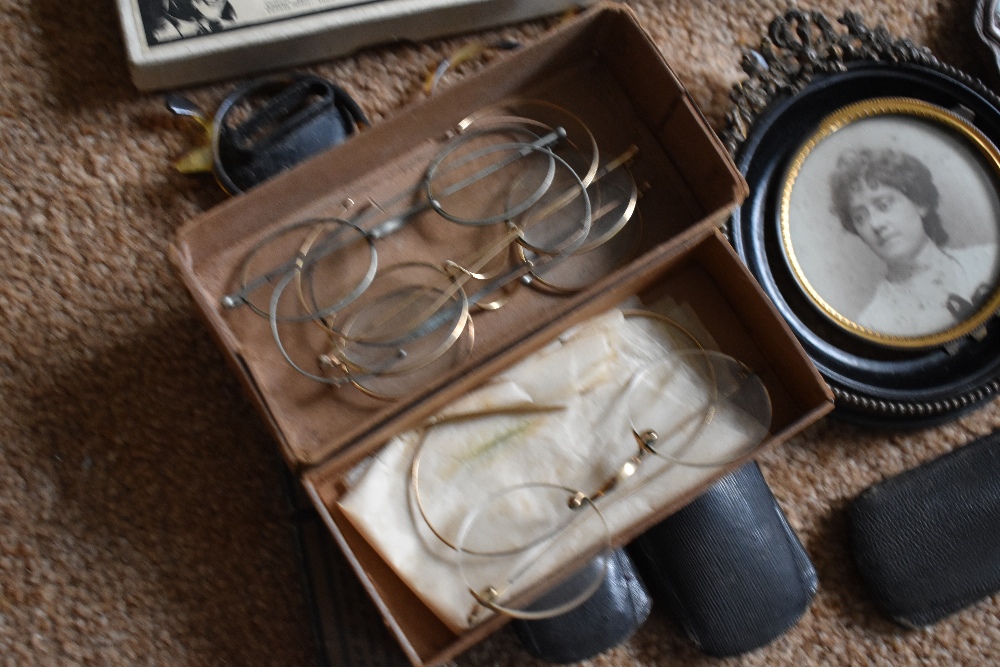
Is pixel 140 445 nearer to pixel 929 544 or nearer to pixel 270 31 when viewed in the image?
pixel 270 31

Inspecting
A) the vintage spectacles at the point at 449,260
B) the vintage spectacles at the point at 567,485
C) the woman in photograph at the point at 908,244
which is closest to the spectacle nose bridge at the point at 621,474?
the vintage spectacles at the point at 567,485

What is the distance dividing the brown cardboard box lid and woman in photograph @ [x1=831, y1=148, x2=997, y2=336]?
0.52 ft

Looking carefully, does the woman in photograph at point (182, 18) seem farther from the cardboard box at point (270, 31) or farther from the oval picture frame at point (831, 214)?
the oval picture frame at point (831, 214)

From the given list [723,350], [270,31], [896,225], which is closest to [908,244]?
[896,225]

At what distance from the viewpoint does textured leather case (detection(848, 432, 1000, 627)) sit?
63 centimetres

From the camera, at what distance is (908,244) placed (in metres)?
0.65

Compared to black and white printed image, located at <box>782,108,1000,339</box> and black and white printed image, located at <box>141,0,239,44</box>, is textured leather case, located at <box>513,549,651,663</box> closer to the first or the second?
black and white printed image, located at <box>782,108,1000,339</box>

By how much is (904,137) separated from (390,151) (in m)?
0.40

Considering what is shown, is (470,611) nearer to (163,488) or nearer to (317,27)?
(163,488)

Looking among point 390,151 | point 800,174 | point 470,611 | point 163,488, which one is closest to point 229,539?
point 163,488

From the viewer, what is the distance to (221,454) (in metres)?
0.61

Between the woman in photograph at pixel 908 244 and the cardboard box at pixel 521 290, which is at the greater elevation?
the cardboard box at pixel 521 290

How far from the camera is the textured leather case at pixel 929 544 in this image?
0.63m

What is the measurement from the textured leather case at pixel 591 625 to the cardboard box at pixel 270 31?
42 centimetres
